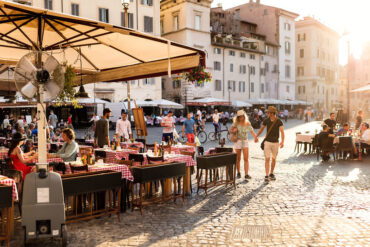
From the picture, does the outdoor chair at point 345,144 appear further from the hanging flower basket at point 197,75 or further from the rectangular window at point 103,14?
the rectangular window at point 103,14

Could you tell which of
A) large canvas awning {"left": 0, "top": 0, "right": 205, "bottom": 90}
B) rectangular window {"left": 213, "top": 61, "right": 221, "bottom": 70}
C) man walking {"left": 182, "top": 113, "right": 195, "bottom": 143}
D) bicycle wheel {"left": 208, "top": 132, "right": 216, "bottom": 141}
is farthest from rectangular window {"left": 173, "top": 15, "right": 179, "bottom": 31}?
large canvas awning {"left": 0, "top": 0, "right": 205, "bottom": 90}

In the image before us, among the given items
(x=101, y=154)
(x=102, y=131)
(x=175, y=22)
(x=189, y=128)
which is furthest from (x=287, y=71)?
(x=101, y=154)

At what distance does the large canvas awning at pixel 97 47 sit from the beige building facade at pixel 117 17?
24895 millimetres

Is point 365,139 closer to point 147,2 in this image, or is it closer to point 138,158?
point 138,158

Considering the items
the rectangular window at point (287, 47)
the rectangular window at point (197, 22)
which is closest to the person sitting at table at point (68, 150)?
the rectangular window at point (197, 22)

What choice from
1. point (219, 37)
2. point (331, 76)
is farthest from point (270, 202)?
point (331, 76)

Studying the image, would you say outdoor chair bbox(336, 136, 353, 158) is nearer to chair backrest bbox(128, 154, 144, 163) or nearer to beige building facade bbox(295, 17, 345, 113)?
chair backrest bbox(128, 154, 144, 163)

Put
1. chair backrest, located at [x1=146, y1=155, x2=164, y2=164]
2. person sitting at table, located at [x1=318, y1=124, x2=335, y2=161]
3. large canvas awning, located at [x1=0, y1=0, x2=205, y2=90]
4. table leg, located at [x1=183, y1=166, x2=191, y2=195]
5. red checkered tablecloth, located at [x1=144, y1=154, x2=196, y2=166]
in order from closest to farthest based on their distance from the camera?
1. large canvas awning, located at [x1=0, y1=0, x2=205, y2=90]
2. chair backrest, located at [x1=146, y1=155, x2=164, y2=164]
3. red checkered tablecloth, located at [x1=144, y1=154, x2=196, y2=166]
4. table leg, located at [x1=183, y1=166, x2=191, y2=195]
5. person sitting at table, located at [x1=318, y1=124, x2=335, y2=161]

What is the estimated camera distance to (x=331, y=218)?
21.2 ft

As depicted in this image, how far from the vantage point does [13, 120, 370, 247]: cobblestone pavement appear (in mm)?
5465

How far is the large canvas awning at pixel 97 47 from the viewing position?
582 cm

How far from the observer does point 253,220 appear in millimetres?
6422

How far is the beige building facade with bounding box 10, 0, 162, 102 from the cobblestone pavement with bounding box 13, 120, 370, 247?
27.5 meters

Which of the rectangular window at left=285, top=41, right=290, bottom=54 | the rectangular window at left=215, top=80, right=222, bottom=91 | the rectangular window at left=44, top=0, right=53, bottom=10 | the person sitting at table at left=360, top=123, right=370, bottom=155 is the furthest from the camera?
the rectangular window at left=285, top=41, right=290, bottom=54
